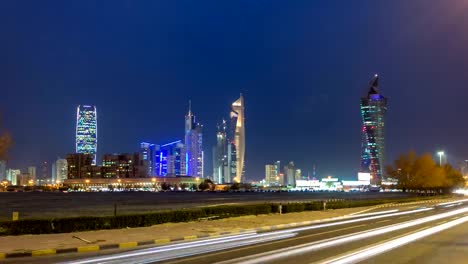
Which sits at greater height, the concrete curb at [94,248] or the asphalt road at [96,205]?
the concrete curb at [94,248]

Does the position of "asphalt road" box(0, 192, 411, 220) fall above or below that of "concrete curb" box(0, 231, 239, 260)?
below

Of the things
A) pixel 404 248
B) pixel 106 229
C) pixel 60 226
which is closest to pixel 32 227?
pixel 60 226

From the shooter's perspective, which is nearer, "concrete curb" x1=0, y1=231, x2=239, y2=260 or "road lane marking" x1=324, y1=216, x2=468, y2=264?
"road lane marking" x1=324, y1=216, x2=468, y2=264

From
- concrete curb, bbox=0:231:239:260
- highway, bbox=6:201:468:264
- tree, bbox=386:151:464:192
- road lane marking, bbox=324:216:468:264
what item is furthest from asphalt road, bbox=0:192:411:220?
road lane marking, bbox=324:216:468:264

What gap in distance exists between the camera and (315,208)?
177 ft

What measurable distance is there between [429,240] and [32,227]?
60.9 ft

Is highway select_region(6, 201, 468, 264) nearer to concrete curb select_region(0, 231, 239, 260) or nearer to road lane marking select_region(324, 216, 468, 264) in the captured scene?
road lane marking select_region(324, 216, 468, 264)

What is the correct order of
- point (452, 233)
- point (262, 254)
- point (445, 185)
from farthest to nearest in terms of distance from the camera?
point (445, 185) < point (452, 233) < point (262, 254)

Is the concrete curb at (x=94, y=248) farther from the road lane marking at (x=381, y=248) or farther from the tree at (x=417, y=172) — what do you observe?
the tree at (x=417, y=172)

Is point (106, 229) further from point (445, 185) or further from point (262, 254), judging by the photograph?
point (445, 185)

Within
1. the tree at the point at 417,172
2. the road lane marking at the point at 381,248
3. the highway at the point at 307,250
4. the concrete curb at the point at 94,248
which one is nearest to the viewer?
the road lane marking at the point at 381,248

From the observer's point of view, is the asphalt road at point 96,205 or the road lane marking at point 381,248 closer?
the road lane marking at point 381,248

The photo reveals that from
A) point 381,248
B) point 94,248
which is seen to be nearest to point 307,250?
point 381,248

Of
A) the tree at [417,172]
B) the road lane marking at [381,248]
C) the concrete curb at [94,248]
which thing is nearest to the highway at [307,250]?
the road lane marking at [381,248]
